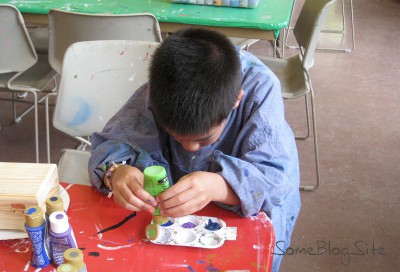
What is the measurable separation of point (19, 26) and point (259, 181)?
1.48 metres

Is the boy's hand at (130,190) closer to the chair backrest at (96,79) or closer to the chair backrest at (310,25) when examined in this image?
the chair backrest at (96,79)

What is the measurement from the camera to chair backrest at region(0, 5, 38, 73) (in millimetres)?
1918

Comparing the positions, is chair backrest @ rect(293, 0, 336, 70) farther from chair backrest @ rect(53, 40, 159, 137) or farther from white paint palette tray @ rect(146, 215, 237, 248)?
white paint palette tray @ rect(146, 215, 237, 248)

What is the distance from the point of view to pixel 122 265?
2.76 feet

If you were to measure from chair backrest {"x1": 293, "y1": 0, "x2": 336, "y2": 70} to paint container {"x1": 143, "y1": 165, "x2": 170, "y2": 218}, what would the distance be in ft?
4.24

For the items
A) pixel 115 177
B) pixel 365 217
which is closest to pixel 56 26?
pixel 115 177

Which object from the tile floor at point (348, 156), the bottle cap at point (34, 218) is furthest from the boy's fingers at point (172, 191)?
the tile floor at point (348, 156)

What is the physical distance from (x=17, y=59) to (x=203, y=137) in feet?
4.67

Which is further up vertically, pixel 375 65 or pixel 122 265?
pixel 122 265

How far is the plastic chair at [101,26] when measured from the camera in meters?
1.83

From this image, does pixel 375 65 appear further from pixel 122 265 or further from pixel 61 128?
pixel 122 265

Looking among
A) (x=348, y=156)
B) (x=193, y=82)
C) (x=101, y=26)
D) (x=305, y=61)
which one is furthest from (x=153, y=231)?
(x=348, y=156)

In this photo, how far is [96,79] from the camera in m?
1.53

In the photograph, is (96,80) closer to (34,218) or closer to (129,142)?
(129,142)
